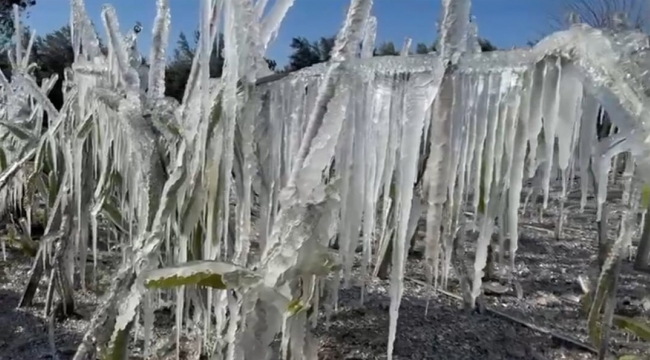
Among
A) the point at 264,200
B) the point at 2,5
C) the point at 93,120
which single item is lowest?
the point at 264,200

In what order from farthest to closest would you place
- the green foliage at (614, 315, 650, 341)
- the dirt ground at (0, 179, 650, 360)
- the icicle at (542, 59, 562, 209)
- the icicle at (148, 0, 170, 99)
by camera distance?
the dirt ground at (0, 179, 650, 360) < the icicle at (148, 0, 170, 99) < the green foliage at (614, 315, 650, 341) < the icicle at (542, 59, 562, 209)

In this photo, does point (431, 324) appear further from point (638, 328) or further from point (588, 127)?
point (588, 127)

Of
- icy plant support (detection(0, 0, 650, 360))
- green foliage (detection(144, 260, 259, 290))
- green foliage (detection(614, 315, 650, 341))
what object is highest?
icy plant support (detection(0, 0, 650, 360))

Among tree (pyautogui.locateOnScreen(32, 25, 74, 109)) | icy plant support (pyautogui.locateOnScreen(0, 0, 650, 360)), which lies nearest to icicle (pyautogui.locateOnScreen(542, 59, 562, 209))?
icy plant support (pyautogui.locateOnScreen(0, 0, 650, 360))

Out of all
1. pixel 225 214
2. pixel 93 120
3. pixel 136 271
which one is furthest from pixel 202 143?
pixel 93 120

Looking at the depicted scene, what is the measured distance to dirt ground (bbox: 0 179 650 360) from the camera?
5.13 ft

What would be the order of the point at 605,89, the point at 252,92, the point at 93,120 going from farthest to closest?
the point at 93,120, the point at 252,92, the point at 605,89

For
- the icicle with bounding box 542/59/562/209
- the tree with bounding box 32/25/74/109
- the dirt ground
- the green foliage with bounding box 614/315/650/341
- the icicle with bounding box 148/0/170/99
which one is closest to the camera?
the icicle with bounding box 542/59/562/209

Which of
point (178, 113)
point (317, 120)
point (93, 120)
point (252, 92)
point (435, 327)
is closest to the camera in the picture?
point (317, 120)

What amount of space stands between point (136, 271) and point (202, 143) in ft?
0.68

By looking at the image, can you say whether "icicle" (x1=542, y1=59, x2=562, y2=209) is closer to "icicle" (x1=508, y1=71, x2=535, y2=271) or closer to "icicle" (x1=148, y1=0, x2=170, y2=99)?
"icicle" (x1=508, y1=71, x2=535, y2=271)

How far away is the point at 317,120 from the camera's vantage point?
0.67 meters

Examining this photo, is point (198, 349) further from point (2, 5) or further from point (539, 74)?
point (2, 5)

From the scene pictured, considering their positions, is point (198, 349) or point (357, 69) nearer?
point (357, 69)
